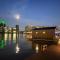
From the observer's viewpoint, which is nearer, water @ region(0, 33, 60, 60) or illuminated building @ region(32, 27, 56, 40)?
water @ region(0, 33, 60, 60)

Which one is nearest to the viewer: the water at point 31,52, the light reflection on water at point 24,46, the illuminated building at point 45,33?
the water at point 31,52

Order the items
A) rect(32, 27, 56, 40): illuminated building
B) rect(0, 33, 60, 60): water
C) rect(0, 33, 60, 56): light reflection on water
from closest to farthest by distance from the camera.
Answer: rect(0, 33, 60, 60): water < rect(0, 33, 60, 56): light reflection on water < rect(32, 27, 56, 40): illuminated building

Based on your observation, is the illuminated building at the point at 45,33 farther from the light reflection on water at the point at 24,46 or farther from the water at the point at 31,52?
the water at the point at 31,52

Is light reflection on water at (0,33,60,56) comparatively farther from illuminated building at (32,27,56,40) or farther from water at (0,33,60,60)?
illuminated building at (32,27,56,40)

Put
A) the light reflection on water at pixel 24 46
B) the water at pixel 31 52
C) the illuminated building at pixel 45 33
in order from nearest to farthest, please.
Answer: the water at pixel 31 52, the light reflection on water at pixel 24 46, the illuminated building at pixel 45 33

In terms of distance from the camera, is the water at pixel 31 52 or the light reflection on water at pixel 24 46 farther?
the light reflection on water at pixel 24 46

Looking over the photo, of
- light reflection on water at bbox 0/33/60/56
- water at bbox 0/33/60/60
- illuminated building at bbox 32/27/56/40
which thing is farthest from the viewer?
illuminated building at bbox 32/27/56/40

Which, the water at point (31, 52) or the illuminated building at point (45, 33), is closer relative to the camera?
the water at point (31, 52)

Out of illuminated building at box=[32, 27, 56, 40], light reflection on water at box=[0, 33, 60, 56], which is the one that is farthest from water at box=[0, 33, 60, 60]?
illuminated building at box=[32, 27, 56, 40]

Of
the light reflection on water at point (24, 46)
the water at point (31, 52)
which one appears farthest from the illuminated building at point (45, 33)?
the water at point (31, 52)

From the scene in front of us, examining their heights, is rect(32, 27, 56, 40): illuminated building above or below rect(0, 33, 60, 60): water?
above

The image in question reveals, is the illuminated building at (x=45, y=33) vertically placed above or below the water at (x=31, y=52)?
above

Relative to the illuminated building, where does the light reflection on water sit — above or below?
below

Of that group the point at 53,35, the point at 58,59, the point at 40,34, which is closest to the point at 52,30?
the point at 53,35
